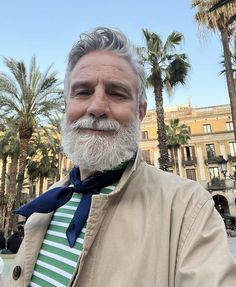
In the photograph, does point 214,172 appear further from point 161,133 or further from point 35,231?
point 35,231

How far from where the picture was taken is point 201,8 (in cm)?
1434

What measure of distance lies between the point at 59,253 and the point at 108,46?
1036 mm

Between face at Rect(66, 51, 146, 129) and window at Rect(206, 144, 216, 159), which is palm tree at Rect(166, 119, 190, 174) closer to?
window at Rect(206, 144, 216, 159)

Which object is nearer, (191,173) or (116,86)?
(116,86)

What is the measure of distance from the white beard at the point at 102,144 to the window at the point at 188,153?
144 feet

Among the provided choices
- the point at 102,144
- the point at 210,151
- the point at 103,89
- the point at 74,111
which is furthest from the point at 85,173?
the point at 210,151

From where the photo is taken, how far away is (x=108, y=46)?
1.62 m

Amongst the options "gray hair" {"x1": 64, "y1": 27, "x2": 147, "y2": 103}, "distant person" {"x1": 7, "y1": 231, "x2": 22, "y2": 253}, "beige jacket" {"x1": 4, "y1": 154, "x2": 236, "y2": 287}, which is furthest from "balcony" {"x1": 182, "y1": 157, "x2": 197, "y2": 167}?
"beige jacket" {"x1": 4, "y1": 154, "x2": 236, "y2": 287}

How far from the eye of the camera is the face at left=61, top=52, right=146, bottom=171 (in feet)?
4.90

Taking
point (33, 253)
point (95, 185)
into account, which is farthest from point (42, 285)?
point (95, 185)

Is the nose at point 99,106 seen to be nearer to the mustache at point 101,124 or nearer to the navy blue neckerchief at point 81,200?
the mustache at point 101,124

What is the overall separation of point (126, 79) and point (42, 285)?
1027 millimetres

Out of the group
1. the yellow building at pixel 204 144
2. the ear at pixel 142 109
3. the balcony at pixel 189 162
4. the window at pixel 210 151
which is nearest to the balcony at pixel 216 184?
the yellow building at pixel 204 144

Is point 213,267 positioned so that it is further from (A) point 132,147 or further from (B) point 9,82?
(B) point 9,82
